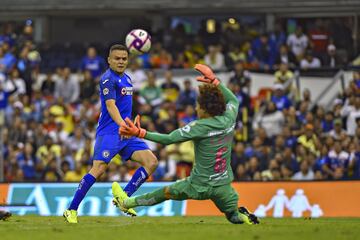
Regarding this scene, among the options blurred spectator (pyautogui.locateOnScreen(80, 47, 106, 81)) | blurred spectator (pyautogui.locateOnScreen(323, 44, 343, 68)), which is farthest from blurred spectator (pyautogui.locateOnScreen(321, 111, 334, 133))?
blurred spectator (pyautogui.locateOnScreen(80, 47, 106, 81))

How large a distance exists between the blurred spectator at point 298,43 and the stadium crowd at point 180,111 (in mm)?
28

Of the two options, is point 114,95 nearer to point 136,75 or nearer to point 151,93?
point 151,93

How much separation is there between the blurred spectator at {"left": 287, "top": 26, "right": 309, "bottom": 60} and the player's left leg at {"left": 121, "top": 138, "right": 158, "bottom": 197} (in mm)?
13889

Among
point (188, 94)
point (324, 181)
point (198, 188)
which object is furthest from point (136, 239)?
point (188, 94)

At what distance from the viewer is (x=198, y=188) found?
13.3 m

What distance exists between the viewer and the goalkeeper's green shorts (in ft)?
43.7

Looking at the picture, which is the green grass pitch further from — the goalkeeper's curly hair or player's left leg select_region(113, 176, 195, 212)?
the goalkeeper's curly hair

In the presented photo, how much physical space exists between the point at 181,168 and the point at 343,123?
4.29m

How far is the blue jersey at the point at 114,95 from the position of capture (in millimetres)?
14969

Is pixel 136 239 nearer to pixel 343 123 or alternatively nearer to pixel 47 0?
pixel 343 123

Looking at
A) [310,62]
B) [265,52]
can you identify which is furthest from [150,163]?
[265,52]

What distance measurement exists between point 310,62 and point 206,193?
15.4 m

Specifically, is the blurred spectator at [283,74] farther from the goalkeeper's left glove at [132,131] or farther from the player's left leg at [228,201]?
the goalkeeper's left glove at [132,131]

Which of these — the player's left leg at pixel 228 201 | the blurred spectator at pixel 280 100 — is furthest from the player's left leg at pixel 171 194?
the blurred spectator at pixel 280 100
